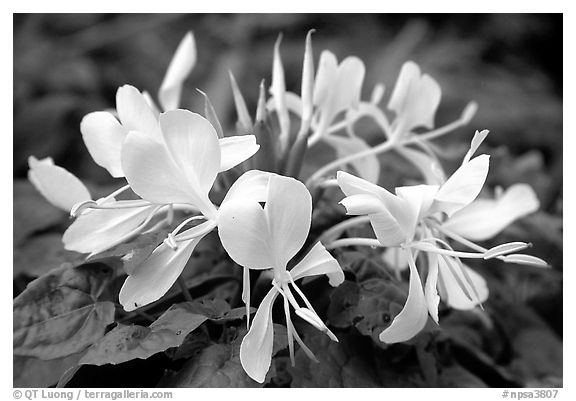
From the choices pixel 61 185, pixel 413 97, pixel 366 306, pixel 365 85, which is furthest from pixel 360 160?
pixel 365 85

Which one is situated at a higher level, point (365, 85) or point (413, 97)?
point (413, 97)

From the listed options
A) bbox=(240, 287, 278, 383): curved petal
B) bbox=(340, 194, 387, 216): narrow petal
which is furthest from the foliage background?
bbox=(340, 194, 387, 216): narrow petal

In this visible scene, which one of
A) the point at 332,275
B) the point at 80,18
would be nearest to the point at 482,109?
the point at 80,18

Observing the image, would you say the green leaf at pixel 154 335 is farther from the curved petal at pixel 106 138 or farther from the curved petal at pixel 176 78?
the curved petal at pixel 176 78

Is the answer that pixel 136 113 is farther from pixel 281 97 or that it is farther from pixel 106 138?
pixel 281 97

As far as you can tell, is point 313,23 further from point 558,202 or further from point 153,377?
point 153,377
